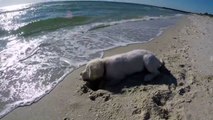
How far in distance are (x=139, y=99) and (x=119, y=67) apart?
1.27 meters

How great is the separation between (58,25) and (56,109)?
27.8ft

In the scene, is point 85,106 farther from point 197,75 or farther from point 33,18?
point 33,18

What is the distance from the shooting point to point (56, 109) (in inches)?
251

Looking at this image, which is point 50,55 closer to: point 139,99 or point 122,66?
point 122,66

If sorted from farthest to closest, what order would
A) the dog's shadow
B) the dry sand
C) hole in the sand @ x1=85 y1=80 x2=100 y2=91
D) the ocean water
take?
1. the ocean water
2. hole in the sand @ x1=85 y1=80 x2=100 y2=91
3. the dog's shadow
4. the dry sand

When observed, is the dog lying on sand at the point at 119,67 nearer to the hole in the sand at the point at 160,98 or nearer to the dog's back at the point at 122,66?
the dog's back at the point at 122,66

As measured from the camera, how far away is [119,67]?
24.2 ft

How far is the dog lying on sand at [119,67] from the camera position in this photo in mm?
7340

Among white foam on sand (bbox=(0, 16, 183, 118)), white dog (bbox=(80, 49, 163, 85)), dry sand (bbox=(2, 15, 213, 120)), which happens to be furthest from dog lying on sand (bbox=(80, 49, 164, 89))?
white foam on sand (bbox=(0, 16, 183, 118))

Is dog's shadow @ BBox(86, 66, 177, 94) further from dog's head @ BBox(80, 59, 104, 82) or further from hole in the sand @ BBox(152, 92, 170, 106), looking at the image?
hole in the sand @ BBox(152, 92, 170, 106)

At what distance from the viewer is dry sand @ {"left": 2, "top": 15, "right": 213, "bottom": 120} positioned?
5836 mm

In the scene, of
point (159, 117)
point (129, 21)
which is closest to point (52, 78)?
point (159, 117)

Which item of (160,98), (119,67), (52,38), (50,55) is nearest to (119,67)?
(119,67)

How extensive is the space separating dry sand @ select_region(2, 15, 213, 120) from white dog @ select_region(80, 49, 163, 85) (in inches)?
6.9
